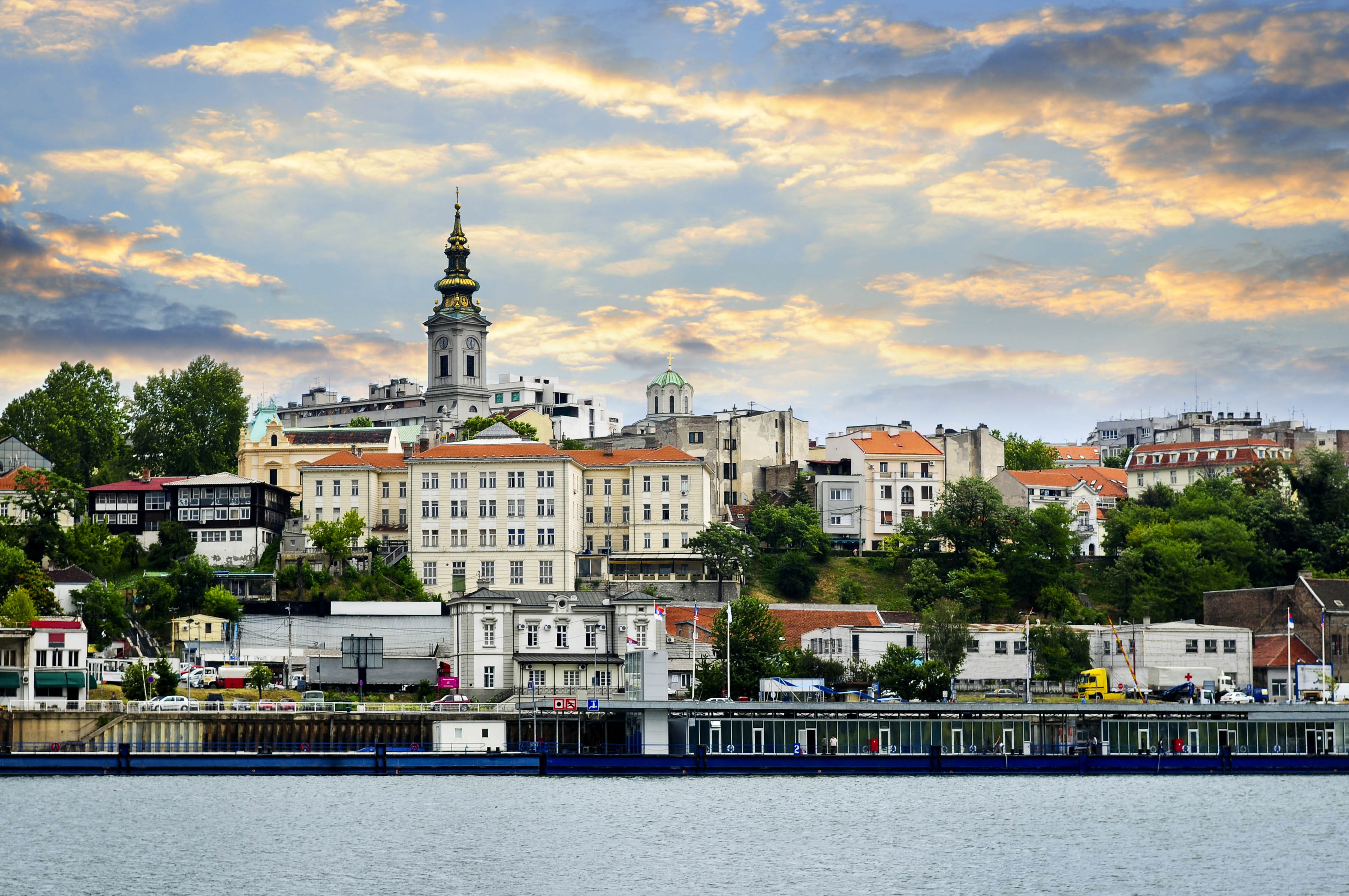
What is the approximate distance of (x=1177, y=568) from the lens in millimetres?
116250

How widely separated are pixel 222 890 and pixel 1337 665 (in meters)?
73.1

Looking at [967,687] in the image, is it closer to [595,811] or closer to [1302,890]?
[595,811]

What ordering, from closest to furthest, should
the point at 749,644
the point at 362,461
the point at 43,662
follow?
the point at 43,662, the point at 749,644, the point at 362,461

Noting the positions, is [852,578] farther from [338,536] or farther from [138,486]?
[138,486]

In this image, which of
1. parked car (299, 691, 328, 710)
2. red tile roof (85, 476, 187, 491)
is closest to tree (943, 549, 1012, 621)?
parked car (299, 691, 328, 710)

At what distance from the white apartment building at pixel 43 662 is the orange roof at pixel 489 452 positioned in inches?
1343

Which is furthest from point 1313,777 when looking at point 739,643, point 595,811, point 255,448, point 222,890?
point 255,448

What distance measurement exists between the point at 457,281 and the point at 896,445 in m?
53.4

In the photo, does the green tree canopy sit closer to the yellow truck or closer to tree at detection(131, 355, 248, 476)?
the yellow truck

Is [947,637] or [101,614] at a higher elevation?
[101,614]

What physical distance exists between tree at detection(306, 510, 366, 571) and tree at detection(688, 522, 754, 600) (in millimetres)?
23071

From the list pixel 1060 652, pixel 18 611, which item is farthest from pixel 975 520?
pixel 18 611

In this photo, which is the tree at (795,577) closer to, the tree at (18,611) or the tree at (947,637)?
the tree at (947,637)

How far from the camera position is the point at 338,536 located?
11512cm
